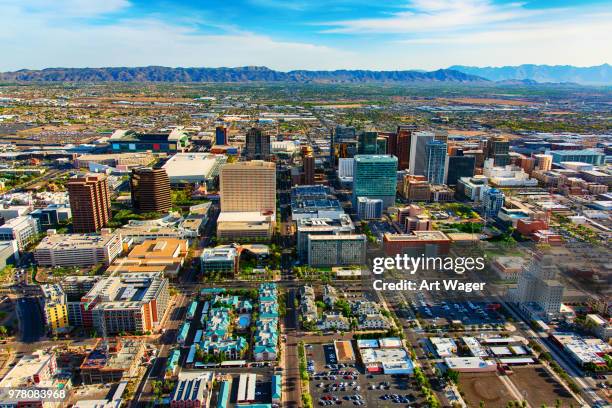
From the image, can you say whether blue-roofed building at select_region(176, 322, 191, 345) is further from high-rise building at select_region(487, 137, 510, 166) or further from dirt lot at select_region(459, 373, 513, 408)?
high-rise building at select_region(487, 137, 510, 166)

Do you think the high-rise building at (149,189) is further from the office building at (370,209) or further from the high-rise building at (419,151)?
the high-rise building at (419,151)

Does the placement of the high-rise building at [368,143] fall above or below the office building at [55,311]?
above

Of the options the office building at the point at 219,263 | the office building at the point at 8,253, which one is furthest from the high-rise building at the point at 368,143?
the office building at the point at 8,253

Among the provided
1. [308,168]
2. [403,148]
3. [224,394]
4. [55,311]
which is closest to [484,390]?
[224,394]

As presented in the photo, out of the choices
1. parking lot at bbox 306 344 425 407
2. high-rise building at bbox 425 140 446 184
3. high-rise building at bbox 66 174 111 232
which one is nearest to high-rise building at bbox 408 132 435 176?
high-rise building at bbox 425 140 446 184

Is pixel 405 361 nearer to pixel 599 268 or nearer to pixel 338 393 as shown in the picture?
pixel 338 393

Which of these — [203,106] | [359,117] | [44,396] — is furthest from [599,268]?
[203,106]
